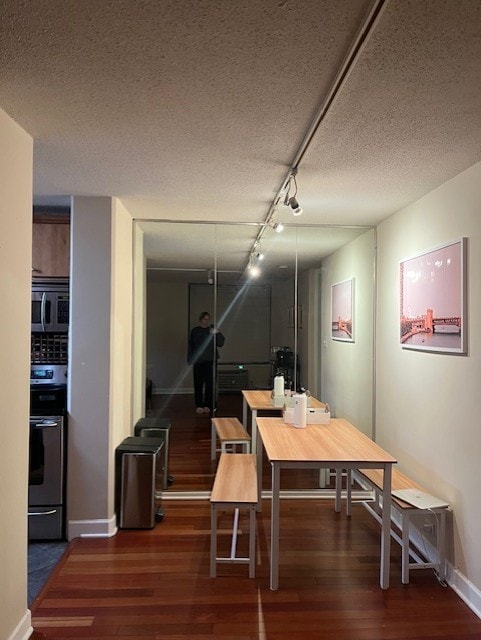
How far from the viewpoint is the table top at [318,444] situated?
248 centimetres

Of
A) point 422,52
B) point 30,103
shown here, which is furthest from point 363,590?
point 30,103

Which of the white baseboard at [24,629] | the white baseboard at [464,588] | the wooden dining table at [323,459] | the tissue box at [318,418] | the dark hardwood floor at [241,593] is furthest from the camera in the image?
the tissue box at [318,418]

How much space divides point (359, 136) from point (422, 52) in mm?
659

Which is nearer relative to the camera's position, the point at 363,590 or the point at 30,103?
the point at 30,103

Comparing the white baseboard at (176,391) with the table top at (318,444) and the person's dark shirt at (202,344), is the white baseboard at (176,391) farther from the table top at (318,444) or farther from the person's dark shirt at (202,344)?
the table top at (318,444)

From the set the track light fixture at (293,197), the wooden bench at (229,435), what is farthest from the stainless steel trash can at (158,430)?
the track light fixture at (293,197)

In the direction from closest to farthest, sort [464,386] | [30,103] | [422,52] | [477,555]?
[422,52], [30,103], [477,555], [464,386]

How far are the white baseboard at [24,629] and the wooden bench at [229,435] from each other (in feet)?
6.23

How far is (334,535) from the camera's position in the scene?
3.22 meters

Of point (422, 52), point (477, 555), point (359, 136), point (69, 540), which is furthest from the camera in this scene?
point (69, 540)

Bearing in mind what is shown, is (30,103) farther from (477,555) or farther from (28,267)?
(477,555)

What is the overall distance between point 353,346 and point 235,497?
2054 mm

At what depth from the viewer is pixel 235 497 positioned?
2660 millimetres

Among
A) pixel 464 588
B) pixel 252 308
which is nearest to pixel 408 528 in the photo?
pixel 464 588
